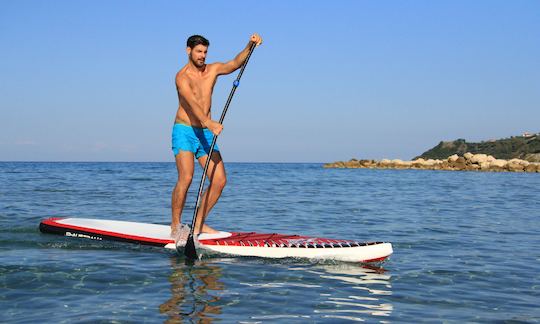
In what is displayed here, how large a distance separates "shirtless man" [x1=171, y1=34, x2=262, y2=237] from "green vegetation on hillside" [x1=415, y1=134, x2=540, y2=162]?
236 feet

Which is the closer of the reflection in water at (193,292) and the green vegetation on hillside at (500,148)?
the reflection in water at (193,292)

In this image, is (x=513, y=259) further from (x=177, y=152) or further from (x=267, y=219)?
(x=267, y=219)

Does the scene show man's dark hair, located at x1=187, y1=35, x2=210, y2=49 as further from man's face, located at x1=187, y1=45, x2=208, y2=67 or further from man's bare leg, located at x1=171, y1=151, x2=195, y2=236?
man's bare leg, located at x1=171, y1=151, x2=195, y2=236

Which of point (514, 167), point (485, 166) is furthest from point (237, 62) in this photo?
point (514, 167)

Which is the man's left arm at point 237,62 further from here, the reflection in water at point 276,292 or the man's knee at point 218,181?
the reflection in water at point 276,292

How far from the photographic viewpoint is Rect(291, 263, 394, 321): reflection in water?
4844 millimetres

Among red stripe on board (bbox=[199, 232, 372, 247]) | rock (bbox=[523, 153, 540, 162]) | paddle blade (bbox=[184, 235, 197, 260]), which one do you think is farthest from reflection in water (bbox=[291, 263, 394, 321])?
rock (bbox=[523, 153, 540, 162])

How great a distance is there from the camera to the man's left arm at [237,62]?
24.7ft

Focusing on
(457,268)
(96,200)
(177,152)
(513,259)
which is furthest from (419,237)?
(96,200)

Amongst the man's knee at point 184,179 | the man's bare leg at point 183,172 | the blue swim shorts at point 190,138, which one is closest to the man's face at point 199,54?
the blue swim shorts at point 190,138

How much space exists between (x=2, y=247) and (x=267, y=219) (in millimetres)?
5939

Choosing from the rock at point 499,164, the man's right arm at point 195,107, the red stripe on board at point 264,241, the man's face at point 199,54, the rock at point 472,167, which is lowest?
the red stripe on board at point 264,241

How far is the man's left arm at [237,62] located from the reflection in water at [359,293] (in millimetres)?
2905

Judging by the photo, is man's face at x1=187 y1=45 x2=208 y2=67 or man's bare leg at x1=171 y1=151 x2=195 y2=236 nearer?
man's face at x1=187 y1=45 x2=208 y2=67
